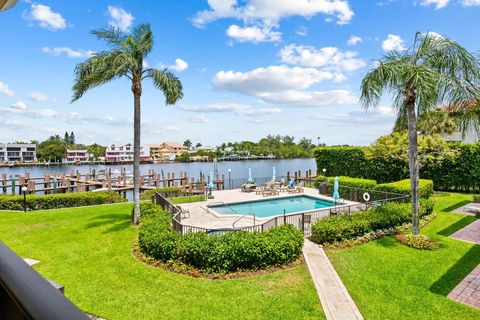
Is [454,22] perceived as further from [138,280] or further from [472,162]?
[472,162]

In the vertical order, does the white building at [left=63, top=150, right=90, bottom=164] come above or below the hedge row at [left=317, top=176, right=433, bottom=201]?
above

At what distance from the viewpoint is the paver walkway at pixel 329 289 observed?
21.6ft

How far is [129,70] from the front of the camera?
13.2m

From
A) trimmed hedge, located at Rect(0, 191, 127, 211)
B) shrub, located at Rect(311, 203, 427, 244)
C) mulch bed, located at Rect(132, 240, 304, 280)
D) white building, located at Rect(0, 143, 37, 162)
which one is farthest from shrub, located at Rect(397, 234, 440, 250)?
white building, located at Rect(0, 143, 37, 162)

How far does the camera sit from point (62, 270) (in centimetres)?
877

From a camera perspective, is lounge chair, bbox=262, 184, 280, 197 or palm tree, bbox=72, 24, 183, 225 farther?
lounge chair, bbox=262, 184, 280, 197

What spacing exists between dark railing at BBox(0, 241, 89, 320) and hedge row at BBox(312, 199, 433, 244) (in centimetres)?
1080

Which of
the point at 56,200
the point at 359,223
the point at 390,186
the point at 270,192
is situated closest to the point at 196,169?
the point at 270,192

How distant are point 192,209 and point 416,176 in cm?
1207

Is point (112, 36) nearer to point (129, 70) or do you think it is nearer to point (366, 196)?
point (129, 70)

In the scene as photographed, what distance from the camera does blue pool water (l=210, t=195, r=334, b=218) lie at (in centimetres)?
1834

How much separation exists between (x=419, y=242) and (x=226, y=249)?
277 inches

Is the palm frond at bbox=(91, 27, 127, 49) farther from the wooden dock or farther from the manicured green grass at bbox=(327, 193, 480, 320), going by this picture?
the wooden dock

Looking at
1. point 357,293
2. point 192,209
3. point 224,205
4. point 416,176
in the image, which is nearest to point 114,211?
point 192,209
